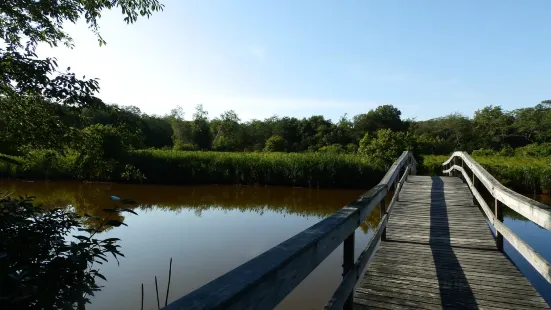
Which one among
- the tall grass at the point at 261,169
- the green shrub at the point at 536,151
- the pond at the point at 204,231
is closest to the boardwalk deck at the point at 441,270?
the pond at the point at 204,231

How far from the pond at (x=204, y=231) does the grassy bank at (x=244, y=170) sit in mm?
876

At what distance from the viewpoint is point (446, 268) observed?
3.27 m

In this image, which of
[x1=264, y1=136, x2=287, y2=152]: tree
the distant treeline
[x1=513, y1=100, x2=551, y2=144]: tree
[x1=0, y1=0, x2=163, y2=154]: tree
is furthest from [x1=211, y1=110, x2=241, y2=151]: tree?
[x1=0, y1=0, x2=163, y2=154]: tree

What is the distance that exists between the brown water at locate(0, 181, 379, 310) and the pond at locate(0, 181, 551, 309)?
0.02 meters

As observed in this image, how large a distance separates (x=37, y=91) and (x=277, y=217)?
27.3ft

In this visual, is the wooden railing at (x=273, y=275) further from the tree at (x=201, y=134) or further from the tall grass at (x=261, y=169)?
the tree at (x=201, y=134)

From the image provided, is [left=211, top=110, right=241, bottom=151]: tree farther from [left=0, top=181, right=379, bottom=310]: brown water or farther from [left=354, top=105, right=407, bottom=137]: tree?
[left=0, top=181, right=379, bottom=310]: brown water

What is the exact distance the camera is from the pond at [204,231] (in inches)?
212

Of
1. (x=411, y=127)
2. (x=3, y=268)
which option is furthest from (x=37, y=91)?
(x=411, y=127)

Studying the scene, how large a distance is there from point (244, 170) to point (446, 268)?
15900mm

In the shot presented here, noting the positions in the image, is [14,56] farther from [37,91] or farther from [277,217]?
[277,217]

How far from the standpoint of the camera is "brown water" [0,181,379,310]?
5.39 meters

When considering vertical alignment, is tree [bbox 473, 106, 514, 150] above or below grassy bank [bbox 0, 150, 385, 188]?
above

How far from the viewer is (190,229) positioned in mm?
9289
